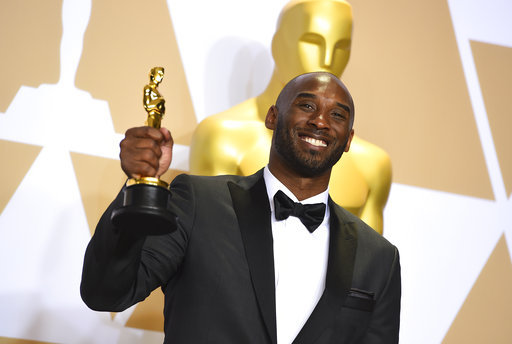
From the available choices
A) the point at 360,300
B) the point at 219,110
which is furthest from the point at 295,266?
the point at 219,110

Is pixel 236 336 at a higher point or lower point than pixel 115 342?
higher

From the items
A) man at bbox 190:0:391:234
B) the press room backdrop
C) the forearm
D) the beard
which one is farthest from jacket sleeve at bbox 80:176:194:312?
the press room backdrop

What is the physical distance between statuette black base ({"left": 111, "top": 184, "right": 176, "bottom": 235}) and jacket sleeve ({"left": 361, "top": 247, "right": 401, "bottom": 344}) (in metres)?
0.74

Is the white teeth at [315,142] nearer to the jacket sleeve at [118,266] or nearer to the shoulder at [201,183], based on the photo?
the shoulder at [201,183]

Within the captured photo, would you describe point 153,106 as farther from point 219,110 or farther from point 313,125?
point 219,110

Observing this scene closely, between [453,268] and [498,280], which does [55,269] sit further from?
[498,280]

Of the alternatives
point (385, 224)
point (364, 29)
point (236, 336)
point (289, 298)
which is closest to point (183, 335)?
point (236, 336)

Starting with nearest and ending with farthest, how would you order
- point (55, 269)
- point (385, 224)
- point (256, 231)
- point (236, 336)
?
point (236, 336)
point (256, 231)
point (55, 269)
point (385, 224)

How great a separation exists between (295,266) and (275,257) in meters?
0.06

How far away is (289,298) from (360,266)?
214 mm

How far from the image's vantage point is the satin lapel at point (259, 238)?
1.51 meters

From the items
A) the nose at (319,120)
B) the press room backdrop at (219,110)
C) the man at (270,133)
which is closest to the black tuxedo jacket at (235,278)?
the nose at (319,120)

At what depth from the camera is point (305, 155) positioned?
1.70 m

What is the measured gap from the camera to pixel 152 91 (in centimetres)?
134
